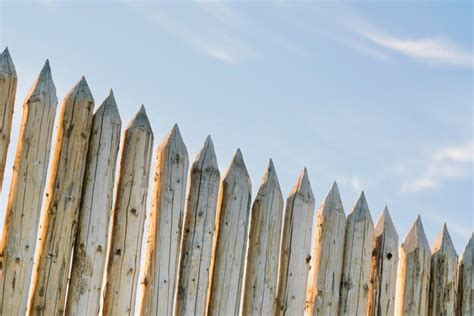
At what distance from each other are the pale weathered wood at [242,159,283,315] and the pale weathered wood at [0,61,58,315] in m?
1.63

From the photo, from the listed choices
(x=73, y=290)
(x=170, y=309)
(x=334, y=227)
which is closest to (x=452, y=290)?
(x=334, y=227)

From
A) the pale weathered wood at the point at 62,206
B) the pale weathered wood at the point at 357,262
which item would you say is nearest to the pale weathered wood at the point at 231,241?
the pale weathered wood at the point at 357,262

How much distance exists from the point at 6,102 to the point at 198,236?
158 cm

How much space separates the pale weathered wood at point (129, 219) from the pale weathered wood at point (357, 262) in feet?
5.97

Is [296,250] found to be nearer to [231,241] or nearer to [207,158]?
[231,241]

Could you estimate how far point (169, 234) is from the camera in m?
6.46

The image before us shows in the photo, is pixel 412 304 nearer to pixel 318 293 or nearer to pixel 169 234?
pixel 318 293

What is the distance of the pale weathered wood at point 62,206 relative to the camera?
6.07m

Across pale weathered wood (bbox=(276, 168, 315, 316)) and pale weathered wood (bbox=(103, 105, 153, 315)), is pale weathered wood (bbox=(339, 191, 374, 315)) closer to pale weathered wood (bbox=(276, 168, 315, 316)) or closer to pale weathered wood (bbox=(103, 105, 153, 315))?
pale weathered wood (bbox=(276, 168, 315, 316))

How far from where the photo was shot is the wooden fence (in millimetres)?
6051

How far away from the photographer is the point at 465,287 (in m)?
8.13

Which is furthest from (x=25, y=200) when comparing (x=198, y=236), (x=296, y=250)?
(x=296, y=250)

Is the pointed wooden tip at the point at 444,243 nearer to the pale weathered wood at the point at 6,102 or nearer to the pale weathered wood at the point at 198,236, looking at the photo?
the pale weathered wood at the point at 198,236

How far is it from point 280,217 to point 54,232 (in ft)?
5.74
